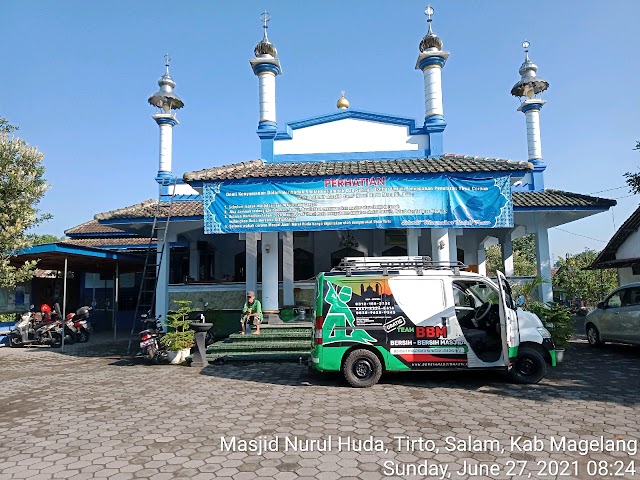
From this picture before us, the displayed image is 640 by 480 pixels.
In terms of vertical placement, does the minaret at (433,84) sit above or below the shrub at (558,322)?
above

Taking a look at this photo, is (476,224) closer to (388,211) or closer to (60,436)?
(388,211)

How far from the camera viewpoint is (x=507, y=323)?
6.83 m

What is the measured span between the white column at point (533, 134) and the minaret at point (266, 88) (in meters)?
9.34

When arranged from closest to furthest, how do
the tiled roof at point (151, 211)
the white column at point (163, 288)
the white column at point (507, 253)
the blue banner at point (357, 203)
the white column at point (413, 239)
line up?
the blue banner at point (357, 203) → the white column at point (413, 239) → the white column at point (163, 288) → the tiled roof at point (151, 211) → the white column at point (507, 253)

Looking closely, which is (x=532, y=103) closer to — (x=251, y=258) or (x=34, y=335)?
(x=251, y=258)

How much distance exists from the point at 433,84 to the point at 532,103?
15.8 ft

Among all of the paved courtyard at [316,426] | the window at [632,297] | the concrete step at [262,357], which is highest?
the window at [632,297]

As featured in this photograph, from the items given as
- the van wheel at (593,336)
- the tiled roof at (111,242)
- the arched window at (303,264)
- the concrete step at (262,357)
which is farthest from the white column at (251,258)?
the van wheel at (593,336)

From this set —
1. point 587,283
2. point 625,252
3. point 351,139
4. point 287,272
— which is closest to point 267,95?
point 351,139

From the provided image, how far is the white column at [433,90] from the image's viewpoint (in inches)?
539

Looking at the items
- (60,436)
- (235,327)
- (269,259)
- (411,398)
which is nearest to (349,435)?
(411,398)

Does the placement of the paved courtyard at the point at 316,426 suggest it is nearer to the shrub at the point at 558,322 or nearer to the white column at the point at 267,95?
the shrub at the point at 558,322

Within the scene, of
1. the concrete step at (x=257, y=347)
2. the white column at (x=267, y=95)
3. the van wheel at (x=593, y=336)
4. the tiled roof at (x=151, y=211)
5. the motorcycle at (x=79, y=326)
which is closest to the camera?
the concrete step at (x=257, y=347)

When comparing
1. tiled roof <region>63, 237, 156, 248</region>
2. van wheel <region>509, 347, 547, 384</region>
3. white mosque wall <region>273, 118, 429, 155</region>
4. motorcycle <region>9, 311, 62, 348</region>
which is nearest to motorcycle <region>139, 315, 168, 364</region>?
motorcycle <region>9, 311, 62, 348</region>
